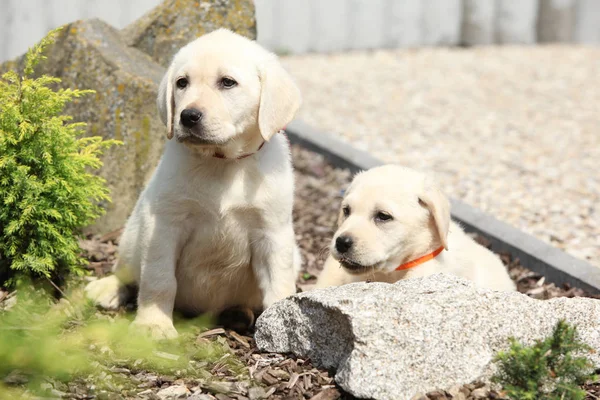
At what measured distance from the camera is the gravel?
21.8ft

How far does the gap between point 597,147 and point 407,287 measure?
508cm

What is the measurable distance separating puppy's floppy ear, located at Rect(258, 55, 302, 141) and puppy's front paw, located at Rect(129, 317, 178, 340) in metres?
1.02

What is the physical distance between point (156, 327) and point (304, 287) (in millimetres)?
1237

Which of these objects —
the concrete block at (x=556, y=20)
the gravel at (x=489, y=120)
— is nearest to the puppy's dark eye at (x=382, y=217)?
the gravel at (x=489, y=120)

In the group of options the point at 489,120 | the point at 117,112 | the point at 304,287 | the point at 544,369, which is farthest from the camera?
the point at 489,120

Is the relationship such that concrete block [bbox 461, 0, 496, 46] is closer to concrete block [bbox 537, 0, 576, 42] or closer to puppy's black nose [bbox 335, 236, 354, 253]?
concrete block [bbox 537, 0, 576, 42]

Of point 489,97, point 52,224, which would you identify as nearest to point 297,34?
point 489,97

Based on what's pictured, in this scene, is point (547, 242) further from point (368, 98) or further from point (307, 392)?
point (368, 98)

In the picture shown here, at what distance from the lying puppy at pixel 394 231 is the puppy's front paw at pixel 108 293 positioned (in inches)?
44.9

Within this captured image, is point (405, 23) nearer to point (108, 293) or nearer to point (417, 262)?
point (417, 262)

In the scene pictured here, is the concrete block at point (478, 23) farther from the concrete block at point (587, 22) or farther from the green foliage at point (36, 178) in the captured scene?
the green foliage at point (36, 178)

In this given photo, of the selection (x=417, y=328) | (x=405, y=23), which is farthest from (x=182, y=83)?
(x=405, y=23)

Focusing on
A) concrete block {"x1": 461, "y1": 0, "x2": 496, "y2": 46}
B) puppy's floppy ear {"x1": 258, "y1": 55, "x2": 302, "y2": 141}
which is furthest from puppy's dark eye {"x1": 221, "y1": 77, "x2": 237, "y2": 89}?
concrete block {"x1": 461, "y1": 0, "x2": 496, "y2": 46}

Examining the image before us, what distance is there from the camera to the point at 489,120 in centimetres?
898
